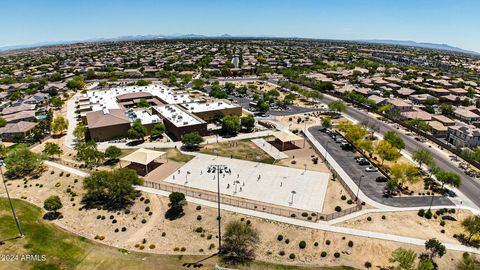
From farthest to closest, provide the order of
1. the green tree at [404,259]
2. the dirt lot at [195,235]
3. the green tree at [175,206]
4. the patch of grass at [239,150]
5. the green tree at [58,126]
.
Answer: the green tree at [58,126], the patch of grass at [239,150], the green tree at [175,206], the dirt lot at [195,235], the green tree at [404,259]

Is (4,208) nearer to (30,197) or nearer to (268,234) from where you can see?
(30,197)

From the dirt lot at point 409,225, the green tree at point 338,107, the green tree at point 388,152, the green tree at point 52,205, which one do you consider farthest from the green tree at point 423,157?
the green tree at point 52,205

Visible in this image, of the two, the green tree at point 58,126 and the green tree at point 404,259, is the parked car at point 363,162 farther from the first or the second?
the green tree at point 58,126

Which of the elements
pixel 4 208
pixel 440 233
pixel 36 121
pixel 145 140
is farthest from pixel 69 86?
pixel 440 233

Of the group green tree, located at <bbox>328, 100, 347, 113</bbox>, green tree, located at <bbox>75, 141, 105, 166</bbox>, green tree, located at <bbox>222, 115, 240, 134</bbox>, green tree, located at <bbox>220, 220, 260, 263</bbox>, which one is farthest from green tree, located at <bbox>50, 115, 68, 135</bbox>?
green tree, located at <bbox>328, 100, 347, 113</bbox>

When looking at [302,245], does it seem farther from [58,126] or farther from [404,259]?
[58,126]
